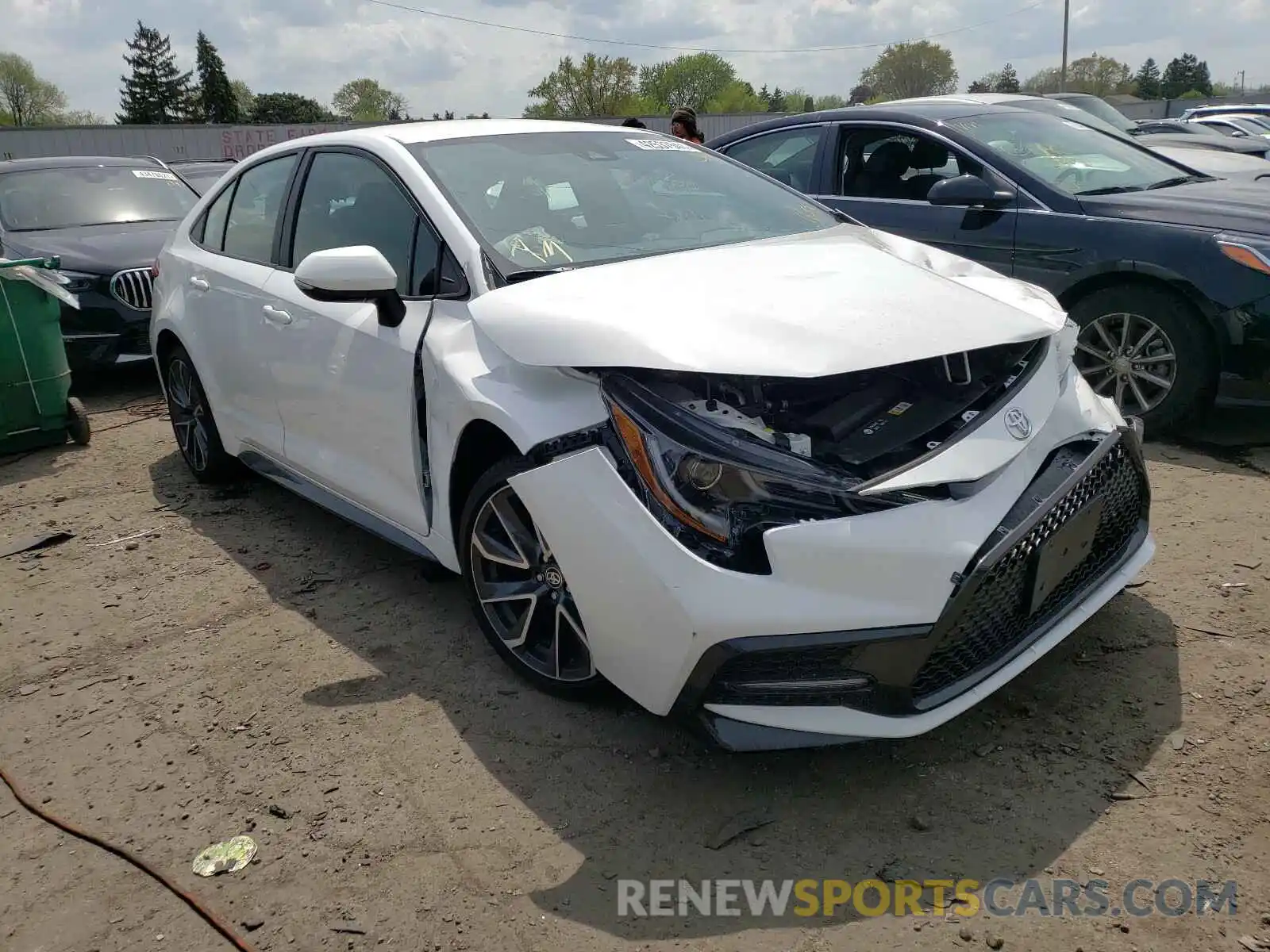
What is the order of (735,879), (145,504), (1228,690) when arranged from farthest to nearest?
1. (145,504)
2. (1228,690)
3. (735,879)

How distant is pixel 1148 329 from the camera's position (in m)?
4.82

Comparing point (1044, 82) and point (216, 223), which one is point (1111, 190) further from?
point (1044, 82)

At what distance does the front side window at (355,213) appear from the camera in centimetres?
342

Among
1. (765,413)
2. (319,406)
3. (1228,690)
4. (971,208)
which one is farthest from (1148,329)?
(319,406)

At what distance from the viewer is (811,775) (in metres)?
2.67


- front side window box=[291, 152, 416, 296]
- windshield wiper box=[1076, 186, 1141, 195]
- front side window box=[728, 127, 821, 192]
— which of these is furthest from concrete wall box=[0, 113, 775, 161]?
front side window box=[291, 152, 416, 296]

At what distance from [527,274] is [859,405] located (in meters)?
1.07

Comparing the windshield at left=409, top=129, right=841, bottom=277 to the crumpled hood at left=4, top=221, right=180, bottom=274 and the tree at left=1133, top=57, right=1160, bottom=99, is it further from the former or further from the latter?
the tree at left=1133, top=57, right=1160, bottom=99

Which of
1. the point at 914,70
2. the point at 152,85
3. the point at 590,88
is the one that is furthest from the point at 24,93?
the point at 914,70

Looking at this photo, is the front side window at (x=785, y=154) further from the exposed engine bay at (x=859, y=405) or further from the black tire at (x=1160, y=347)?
the exposed engine bay at (x=859, y=405)

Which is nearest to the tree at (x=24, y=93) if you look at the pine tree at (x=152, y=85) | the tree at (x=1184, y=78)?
the pine tree at (x=152, y=85)

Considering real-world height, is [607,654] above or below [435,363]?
below

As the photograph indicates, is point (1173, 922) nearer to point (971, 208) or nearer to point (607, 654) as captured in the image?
point (607, 654)

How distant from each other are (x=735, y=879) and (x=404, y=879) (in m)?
0.76
